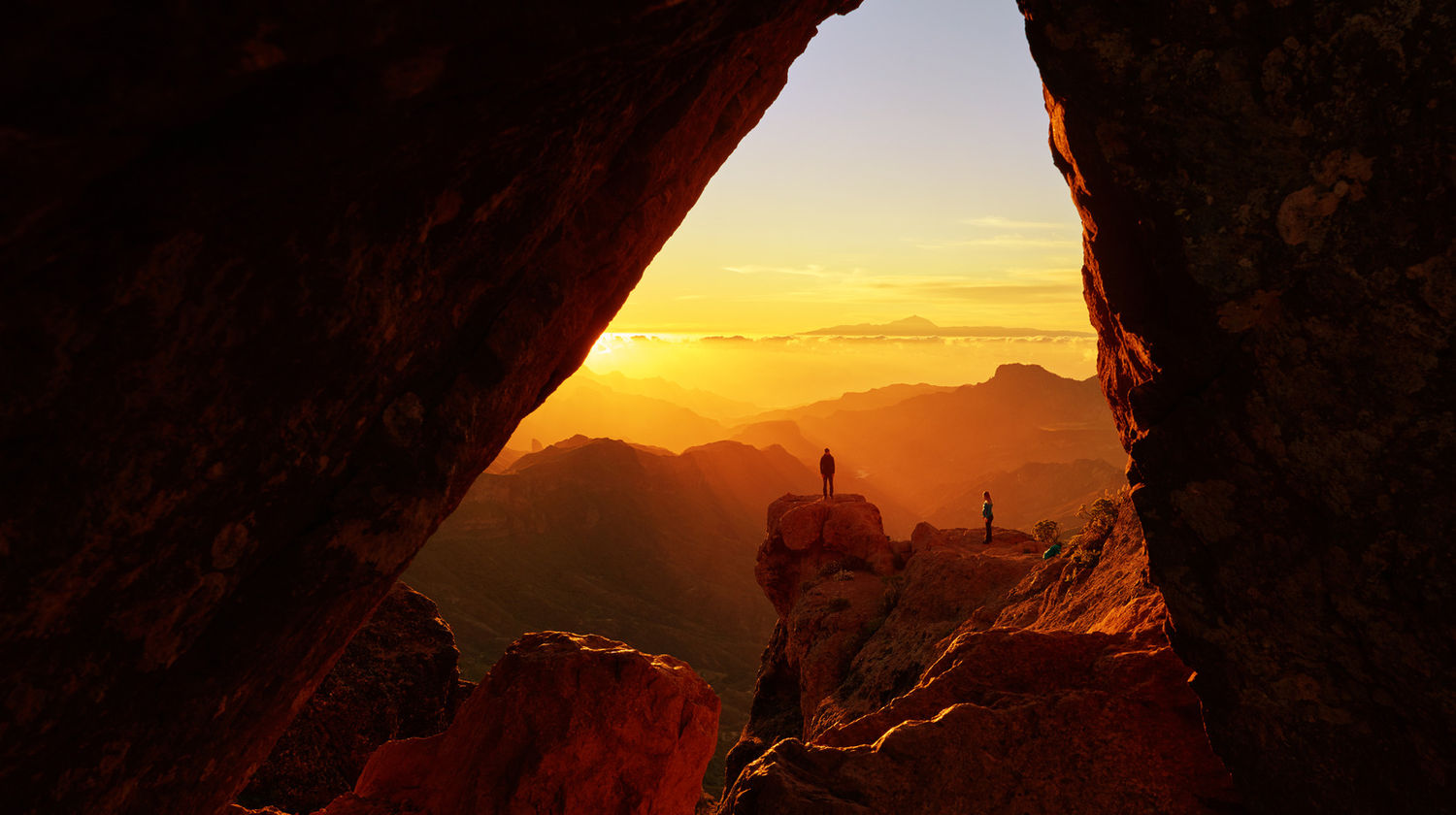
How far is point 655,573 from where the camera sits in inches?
3728

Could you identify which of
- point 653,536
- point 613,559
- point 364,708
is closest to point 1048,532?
point 364,708

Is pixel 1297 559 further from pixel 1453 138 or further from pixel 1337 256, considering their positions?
pixel 1453 138

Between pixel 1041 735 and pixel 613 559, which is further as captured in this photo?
pixel 613 559

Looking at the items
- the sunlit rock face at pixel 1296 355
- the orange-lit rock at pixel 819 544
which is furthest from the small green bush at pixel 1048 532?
the sunlit rock face at pixel 1296 355

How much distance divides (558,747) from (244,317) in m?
11.0

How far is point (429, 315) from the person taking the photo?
9820 millimetres

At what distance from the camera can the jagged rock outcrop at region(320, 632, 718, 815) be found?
48.4 feet

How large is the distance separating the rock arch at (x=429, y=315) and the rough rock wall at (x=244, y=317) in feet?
0.12

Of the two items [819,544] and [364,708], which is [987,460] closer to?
[819,544]

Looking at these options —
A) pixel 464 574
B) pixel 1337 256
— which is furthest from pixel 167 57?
pixel 464 574

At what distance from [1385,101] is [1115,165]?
234cm

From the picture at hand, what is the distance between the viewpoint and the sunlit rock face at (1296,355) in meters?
6.93

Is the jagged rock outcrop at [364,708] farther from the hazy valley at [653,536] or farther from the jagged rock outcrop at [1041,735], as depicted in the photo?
the hazy valley at [653,536]

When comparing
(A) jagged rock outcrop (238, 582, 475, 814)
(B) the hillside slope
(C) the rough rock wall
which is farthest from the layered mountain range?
(C) the rough rock wall
